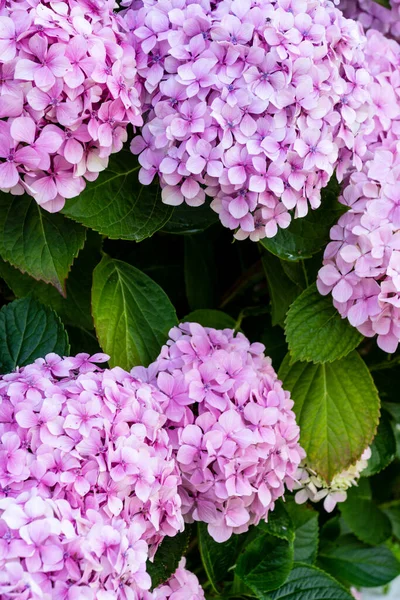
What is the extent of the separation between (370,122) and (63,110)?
1.35 ft

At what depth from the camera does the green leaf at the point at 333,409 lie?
112 centimetres

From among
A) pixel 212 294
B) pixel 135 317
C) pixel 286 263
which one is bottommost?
pixel 212 294

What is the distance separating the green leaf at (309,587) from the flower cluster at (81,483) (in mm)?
396

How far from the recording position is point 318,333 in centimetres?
104

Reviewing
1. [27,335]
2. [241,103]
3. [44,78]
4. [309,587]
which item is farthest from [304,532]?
[44,78]

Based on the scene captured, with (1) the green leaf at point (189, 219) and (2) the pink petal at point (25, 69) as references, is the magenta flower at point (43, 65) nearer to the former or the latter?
(2) the pink petal at point (25, 69)

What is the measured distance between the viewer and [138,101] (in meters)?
0.92

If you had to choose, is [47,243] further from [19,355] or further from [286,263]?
[286,263]

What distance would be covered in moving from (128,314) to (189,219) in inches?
6.5

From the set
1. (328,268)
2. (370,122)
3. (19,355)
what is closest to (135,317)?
(19,355)

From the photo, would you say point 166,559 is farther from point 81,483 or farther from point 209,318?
point 209,318

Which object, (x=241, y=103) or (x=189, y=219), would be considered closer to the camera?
(x=241, y=103)

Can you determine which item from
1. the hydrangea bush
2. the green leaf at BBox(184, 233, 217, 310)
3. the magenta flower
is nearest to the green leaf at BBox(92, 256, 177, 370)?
the hydrangea bush

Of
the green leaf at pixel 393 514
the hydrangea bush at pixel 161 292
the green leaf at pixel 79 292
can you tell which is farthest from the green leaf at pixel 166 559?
the green leaf at pixel 393 514
